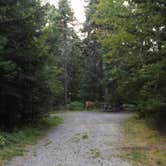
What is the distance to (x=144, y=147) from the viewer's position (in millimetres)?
10102

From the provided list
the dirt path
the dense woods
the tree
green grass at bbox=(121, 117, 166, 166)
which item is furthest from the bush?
the dirt path

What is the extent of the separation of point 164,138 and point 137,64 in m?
3.13

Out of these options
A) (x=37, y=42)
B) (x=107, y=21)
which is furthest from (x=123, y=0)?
(x=37, y=42)

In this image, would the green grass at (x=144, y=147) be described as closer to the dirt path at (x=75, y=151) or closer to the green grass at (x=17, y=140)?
the dirt path at (x=75, y=151)

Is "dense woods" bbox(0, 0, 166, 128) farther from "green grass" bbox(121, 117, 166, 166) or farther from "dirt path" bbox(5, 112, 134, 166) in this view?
"dirt path" bbox(5, 112, 134, 166)

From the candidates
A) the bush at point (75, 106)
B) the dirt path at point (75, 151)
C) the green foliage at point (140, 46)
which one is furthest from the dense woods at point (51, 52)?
the bush at point (75, 106)

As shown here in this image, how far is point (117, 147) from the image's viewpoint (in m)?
10.0

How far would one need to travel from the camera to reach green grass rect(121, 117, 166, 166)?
8.19 meters

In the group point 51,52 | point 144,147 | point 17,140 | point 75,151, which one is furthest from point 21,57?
point 144,147

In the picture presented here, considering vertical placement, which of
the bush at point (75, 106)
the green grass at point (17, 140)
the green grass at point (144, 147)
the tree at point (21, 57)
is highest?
the tree at point (21, 57)

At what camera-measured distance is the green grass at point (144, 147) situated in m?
8.19

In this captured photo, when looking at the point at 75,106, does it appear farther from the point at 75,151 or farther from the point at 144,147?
the point at 75,151

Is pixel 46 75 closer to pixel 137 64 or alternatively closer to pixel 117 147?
pixel 137 64

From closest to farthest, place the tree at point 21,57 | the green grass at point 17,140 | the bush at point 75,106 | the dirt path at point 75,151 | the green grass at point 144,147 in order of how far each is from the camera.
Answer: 1. the dirt path at point 75,151
2. the green grass at point 144,147
3. the green grass at point 17,140
4. the tree at point 21,57
5. the bush at point 75,106
